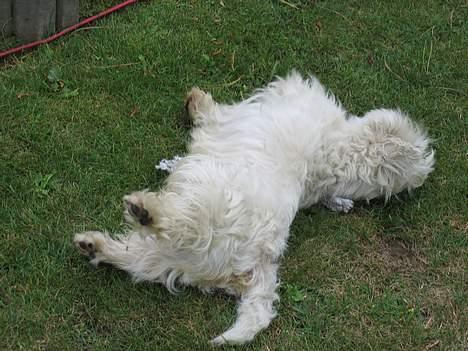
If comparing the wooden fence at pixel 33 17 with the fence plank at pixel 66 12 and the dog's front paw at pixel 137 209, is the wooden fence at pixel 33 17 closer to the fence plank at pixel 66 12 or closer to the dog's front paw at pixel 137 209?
the fence plank at pixel 66 12

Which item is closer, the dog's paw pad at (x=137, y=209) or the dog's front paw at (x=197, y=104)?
the dog's paw pad at (x=137, y=209)

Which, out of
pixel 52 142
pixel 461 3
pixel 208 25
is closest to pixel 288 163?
pixel 52 142

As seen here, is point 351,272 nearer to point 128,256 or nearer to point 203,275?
point 203,275

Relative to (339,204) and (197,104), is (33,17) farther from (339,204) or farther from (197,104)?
(339,204)

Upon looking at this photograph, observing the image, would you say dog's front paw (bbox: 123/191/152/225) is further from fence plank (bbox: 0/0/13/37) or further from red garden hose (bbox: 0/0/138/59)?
fence plank (bbox: 0/0/13/37)

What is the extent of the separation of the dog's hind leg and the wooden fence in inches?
85.8

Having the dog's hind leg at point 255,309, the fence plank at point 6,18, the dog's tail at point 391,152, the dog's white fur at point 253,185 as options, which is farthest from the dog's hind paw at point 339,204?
the fence plank at point 6,18

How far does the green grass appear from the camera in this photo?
3.22 meters

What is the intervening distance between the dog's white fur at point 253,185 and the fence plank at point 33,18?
3.51ft

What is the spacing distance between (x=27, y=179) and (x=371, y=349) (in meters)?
1.88

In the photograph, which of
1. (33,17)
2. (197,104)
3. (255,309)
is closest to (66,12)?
(33,17)

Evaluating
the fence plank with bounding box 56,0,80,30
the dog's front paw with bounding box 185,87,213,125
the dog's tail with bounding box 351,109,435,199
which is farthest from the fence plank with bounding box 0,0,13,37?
the dog's tail with bounding box 351,109,435,199

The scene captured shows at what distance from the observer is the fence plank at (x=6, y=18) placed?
4273 mm

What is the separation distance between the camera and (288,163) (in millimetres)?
3504
